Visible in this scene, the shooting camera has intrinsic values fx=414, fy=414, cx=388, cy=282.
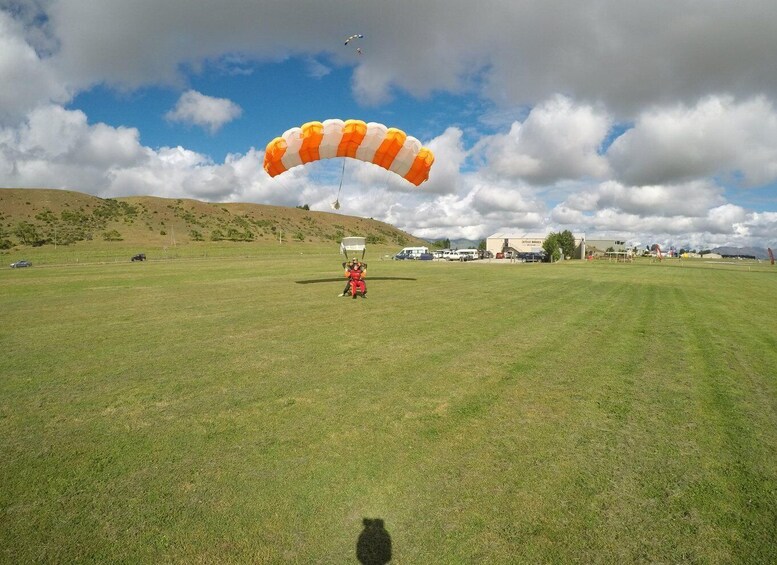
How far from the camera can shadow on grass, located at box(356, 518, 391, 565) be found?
3.43 m

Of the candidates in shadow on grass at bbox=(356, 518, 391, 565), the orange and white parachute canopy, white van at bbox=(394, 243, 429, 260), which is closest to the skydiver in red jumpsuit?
the orange and white parachute canopy

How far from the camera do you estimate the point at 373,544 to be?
3.57 meters

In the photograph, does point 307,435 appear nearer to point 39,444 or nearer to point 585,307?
point 39,444

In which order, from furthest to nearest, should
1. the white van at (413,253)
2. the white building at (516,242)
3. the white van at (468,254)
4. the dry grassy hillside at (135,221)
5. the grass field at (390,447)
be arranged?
the white building at (516,242) < the dry grassy hillside at (135,221) < the white van at (468,254) < the white van at (413,253) < the grass field at (390,447)

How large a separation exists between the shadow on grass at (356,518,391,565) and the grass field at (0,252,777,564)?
0.25 ft

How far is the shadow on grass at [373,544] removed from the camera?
11.3 feet

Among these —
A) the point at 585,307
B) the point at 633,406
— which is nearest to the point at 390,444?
the point at 633,406

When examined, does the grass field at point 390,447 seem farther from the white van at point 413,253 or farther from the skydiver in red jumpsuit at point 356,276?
the white van at point 413,253

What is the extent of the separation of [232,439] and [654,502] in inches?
190

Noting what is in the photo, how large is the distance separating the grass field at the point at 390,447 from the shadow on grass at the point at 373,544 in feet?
0.25

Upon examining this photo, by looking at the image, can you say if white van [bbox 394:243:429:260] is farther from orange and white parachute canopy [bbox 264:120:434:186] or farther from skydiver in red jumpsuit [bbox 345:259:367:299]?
skydiver in red jumpsuit [bbox 345:259:367:299]

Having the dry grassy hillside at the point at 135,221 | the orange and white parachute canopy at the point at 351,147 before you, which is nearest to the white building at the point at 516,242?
the dry grassy hillside at the point at 135,221

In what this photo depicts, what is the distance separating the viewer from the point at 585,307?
16.6 m

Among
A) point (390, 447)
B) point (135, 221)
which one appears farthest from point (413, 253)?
point (135, 221)
